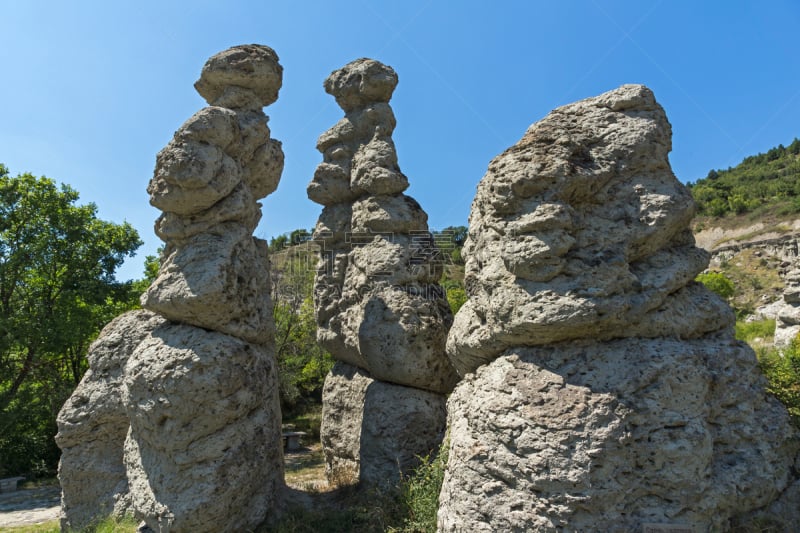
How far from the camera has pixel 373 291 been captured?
299 inches

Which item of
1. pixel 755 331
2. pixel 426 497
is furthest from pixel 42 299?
pixel 755 331

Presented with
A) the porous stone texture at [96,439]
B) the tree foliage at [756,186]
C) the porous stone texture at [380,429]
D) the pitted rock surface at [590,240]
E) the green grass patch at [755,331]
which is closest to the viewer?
the pitted rock surface at [590,240]

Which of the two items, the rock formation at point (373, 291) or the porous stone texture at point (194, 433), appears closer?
the porous stone texture at point (194, 433)

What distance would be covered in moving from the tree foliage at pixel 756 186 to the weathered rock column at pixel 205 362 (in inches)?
1902

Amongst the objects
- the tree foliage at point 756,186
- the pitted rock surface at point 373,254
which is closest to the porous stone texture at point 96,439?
the pitted rock surface at point 373,254

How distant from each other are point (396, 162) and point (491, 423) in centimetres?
506

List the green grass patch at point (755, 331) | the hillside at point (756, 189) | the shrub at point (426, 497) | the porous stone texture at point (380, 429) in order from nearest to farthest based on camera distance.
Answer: the shrub at point (426, 497), the porous stone texture at point (380, 429), the green grass patch at point (755, 331), the hillside at point (756, 189)

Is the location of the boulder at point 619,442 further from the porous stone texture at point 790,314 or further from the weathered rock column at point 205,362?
the porous stone texture at point 790,314

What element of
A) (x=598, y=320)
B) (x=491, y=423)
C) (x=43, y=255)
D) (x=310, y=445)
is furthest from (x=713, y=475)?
(x=43, y=255)

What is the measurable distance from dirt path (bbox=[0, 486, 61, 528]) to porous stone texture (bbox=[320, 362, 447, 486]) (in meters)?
5.78

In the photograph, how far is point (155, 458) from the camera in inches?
225

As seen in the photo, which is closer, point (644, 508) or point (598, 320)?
point (644, 508)

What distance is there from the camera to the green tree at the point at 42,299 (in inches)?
539

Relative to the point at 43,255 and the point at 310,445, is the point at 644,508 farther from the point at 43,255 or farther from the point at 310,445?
the point at 43,255
